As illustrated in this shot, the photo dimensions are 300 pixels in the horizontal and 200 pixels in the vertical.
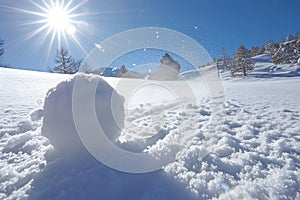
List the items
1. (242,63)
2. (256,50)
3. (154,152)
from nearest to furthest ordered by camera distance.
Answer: (154,152), (242,63), (256,50)

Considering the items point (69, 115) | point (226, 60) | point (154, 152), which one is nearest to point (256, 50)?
point (226, 60)

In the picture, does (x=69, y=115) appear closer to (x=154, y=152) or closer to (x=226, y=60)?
(x=154, y=152)

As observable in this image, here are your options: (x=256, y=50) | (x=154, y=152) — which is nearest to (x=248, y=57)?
(x=256, y=50)

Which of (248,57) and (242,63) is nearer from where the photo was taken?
(242,63)

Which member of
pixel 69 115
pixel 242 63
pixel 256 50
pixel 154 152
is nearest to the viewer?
pixel 69 115

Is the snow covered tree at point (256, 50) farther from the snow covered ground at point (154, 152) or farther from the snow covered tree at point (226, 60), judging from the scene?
the snow covered ground at point (154, 152)

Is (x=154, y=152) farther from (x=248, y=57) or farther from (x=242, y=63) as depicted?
(x=248, y=57)

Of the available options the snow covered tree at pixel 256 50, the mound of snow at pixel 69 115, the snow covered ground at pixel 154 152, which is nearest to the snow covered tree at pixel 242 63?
the snow covered tree at pixel 256 50

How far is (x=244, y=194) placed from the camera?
2.05m

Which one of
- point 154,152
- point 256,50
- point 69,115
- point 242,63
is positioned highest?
point 256,50

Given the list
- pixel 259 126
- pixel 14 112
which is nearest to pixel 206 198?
pixel 259 126

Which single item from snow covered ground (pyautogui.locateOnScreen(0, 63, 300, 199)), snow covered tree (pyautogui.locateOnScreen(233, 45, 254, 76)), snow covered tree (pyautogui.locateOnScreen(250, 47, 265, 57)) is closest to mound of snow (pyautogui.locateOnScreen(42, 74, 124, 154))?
snow covered ground (pyautogui.locateOnScreen(0, 63, 300, 199))

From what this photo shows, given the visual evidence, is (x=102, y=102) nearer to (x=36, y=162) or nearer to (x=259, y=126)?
(x=36, y=162)

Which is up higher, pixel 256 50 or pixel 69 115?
pixel 256 50
